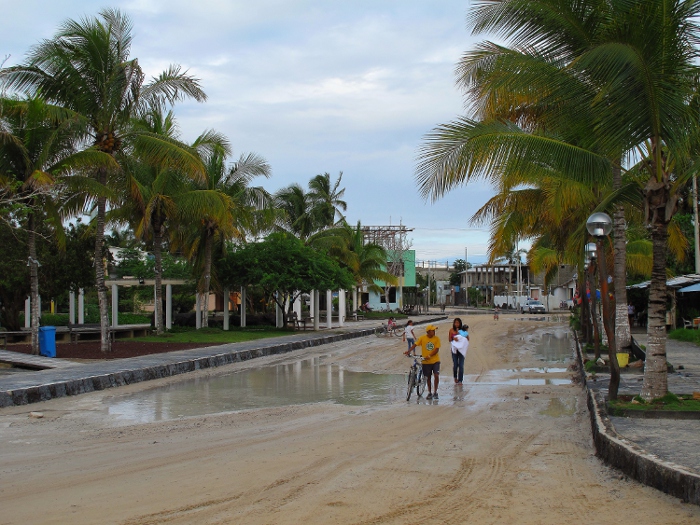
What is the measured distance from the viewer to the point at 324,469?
7.45 meters

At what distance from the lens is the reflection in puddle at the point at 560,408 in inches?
459

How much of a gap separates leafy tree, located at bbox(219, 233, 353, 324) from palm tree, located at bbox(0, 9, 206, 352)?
12.6 m

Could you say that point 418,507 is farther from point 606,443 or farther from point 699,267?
point 699,267

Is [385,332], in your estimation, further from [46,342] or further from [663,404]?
[663,404]

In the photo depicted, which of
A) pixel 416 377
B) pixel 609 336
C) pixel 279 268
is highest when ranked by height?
pixel 279 268

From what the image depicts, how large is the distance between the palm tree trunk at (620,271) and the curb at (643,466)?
30.3 ft

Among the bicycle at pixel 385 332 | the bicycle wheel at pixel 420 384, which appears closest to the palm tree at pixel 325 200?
the bicycle at pixel 385 332

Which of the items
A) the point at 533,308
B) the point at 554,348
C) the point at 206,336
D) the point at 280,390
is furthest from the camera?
the point at 533,308

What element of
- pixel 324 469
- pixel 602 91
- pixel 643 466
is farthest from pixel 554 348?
pixel 324 469

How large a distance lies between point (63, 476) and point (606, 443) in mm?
5693

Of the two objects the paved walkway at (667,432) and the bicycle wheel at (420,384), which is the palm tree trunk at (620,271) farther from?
the bicycle wheel at (420,384)

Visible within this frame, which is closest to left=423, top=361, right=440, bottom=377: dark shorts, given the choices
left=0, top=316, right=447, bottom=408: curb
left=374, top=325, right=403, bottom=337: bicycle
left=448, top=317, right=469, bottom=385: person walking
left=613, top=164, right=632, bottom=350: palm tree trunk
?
left=448, top=317, right=469, bottom=385: person walking

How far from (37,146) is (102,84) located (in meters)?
2.66

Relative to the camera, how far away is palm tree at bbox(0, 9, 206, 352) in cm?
2025
